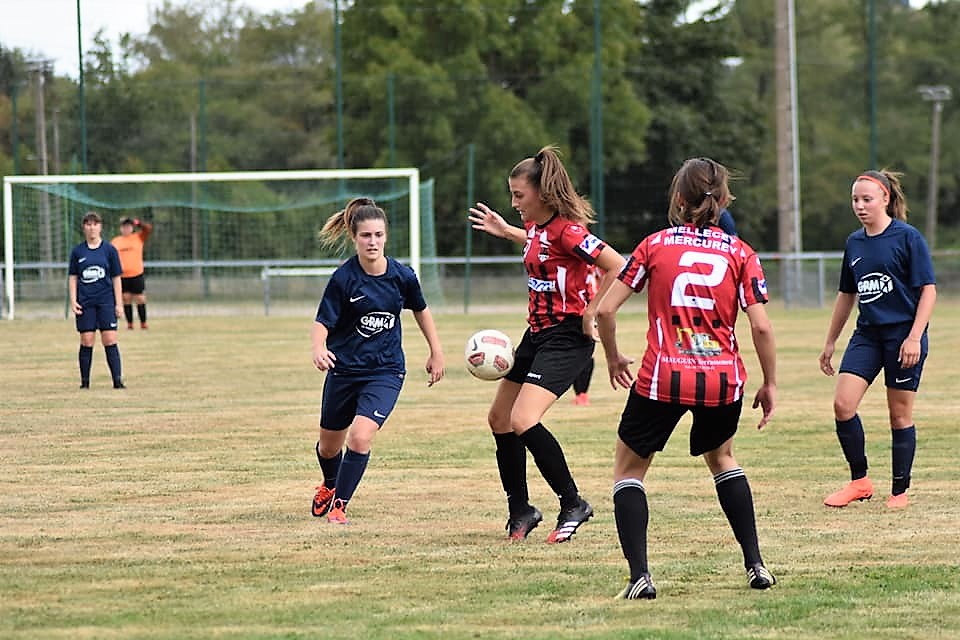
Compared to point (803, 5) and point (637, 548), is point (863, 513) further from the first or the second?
point (803, 5)

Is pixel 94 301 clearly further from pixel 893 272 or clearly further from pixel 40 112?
pixel 40 112

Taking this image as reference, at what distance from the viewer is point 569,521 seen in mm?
6996

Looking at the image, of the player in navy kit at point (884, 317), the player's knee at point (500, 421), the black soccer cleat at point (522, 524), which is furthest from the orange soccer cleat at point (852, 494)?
the player's knee at point (500, 421)

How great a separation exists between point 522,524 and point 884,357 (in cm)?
238

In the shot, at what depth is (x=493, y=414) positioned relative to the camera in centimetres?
719

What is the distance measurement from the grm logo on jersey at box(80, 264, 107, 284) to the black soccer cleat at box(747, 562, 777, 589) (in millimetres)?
10366

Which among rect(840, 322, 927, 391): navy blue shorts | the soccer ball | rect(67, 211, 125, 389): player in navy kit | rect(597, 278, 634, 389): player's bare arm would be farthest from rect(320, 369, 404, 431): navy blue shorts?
rect(67, 211, 125, 389): player in navy kit

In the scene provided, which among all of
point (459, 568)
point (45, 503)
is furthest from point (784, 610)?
point (45, 503)

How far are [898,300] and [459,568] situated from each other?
121 inches

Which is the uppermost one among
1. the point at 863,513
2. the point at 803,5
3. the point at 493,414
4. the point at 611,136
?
the point at 803,5

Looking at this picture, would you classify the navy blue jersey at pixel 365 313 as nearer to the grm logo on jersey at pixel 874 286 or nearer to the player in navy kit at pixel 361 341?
the player in navy kit at pixel 361 341

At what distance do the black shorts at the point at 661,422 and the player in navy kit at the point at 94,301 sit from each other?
9.89 metres

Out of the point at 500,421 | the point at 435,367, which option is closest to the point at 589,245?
the point at 500,421

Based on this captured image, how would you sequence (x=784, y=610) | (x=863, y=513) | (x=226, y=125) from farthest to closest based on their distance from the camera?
1. (x=226, y=125)
2. (x=863, y=513)
3. (x=784, y=610)
